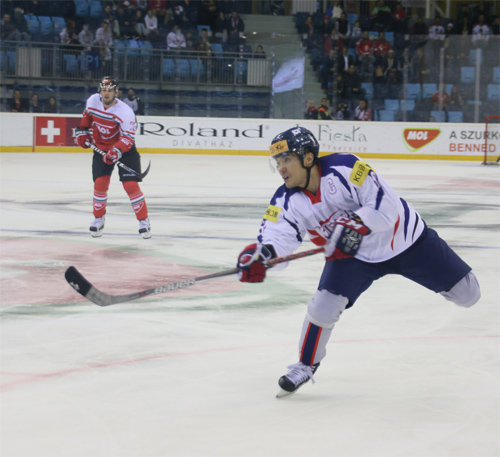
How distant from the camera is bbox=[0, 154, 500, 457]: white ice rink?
2756mm

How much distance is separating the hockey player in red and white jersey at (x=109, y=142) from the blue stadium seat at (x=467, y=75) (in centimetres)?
1113

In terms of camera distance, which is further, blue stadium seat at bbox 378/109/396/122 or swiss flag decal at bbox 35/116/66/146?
blue stadium seat at bbox 378/109/396/122

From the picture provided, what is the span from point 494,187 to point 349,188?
9355 mm

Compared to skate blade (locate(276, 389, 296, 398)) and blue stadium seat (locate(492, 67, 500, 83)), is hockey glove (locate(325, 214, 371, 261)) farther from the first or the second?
blue stadium seat (locate(492, 67, 500, 83))

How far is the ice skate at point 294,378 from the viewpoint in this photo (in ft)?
10.4

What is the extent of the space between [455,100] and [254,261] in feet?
48.7

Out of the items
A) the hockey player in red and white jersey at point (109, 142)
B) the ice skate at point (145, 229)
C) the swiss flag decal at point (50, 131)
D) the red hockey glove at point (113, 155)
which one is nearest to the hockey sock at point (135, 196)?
the hockey player in red and white jersey at point (109, 142)

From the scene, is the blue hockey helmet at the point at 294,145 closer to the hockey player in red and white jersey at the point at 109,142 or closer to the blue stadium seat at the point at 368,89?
the hockey player in red and white jersey at the point at 109,142

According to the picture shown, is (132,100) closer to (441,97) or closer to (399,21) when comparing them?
(441,97)

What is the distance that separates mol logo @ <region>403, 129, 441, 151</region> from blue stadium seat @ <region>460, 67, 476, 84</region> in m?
1.17

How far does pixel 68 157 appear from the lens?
15828 mm

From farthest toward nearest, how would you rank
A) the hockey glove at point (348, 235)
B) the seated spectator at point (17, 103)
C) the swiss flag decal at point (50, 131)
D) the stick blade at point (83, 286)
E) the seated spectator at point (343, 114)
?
the seated spectator at point (343, 114)
the swiss flag decal at point (50, 131)
the seated spectator at point (17, 103)
the stick blade at point (83, 286)
the hockey glove at point (348, 235)

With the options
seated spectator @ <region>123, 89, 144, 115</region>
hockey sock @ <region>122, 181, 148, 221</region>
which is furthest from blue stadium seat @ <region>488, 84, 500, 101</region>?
hockey sock @ <region>122, 181, 148, 221</region>

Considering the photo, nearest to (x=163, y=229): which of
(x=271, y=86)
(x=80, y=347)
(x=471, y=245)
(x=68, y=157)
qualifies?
(x=471, y=245)
